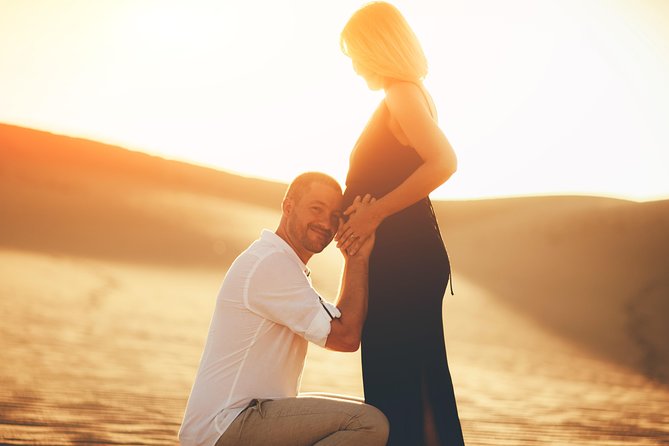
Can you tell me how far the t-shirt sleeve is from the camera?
9.18 ft

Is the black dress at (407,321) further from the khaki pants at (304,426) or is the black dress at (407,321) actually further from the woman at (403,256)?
the khaki pants at (304,426)

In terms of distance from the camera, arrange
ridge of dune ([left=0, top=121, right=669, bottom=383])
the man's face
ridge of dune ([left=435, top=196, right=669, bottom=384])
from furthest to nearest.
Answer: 1. ridge of dune ([left=0, top=121, right=669, bottom=383])
2. ridge of dune ([left=435, top=196, right=669, bottom=384])
3. the man's face

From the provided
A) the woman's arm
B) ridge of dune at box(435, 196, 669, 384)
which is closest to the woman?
the woman's arm

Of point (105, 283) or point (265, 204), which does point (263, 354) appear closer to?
point (105, 283)

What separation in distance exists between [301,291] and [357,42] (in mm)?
962

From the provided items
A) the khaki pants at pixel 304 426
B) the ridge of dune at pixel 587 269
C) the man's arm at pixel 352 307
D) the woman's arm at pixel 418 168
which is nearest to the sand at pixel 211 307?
the ridge of dune at pixel 587 269

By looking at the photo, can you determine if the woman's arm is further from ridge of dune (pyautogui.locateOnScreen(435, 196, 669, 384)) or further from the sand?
ridge of dune (pyautogui.locateOnScreen(435, 196, 669, 384))

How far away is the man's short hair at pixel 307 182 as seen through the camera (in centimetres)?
301

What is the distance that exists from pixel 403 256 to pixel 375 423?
2.02ft

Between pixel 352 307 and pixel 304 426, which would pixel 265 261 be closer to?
pixel 352 307

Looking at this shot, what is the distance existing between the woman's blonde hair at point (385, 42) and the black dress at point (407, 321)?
275mm

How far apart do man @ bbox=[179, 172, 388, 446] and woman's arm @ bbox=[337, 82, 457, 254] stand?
92mm

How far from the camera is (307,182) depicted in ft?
9.87

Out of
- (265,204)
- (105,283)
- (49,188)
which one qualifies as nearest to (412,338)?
(105,283)
